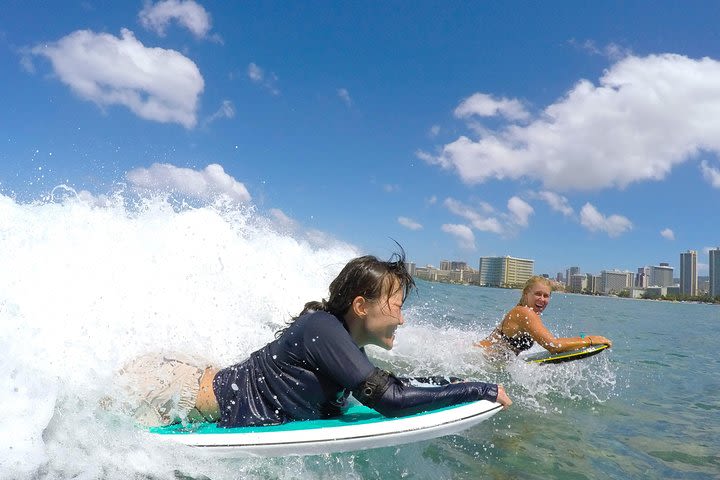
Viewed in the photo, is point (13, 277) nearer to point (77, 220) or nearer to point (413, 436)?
point (77, 220)

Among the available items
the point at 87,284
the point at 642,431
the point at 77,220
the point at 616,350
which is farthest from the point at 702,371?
the point at 77,220

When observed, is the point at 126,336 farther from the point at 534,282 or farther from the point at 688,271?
the point at 688,271

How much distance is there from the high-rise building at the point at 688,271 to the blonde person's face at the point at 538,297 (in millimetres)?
183626

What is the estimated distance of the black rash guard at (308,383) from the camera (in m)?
3.18

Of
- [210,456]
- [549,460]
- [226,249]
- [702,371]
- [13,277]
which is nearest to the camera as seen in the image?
[210,456]

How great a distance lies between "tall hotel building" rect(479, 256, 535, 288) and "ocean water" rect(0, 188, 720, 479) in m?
68.0

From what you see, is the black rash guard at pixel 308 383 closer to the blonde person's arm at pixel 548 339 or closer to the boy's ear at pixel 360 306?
the boy's ear at pixel 360 306

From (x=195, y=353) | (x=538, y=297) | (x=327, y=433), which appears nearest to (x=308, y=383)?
(x=327, y=433)

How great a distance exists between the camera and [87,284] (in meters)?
5.43

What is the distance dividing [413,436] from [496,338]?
4.81 metres

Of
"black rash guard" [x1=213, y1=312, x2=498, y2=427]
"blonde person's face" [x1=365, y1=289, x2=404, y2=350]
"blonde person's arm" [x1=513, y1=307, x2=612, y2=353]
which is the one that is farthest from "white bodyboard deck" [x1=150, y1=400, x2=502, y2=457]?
"blonde person's arm" [x1=513, y1=307, x2=612, y2=353]

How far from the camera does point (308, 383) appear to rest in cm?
334

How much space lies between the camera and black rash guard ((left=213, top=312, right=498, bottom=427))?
10.4ft

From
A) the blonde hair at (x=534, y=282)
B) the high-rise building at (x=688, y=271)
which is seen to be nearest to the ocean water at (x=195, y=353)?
the blonde hair at (x=534, y=282)
